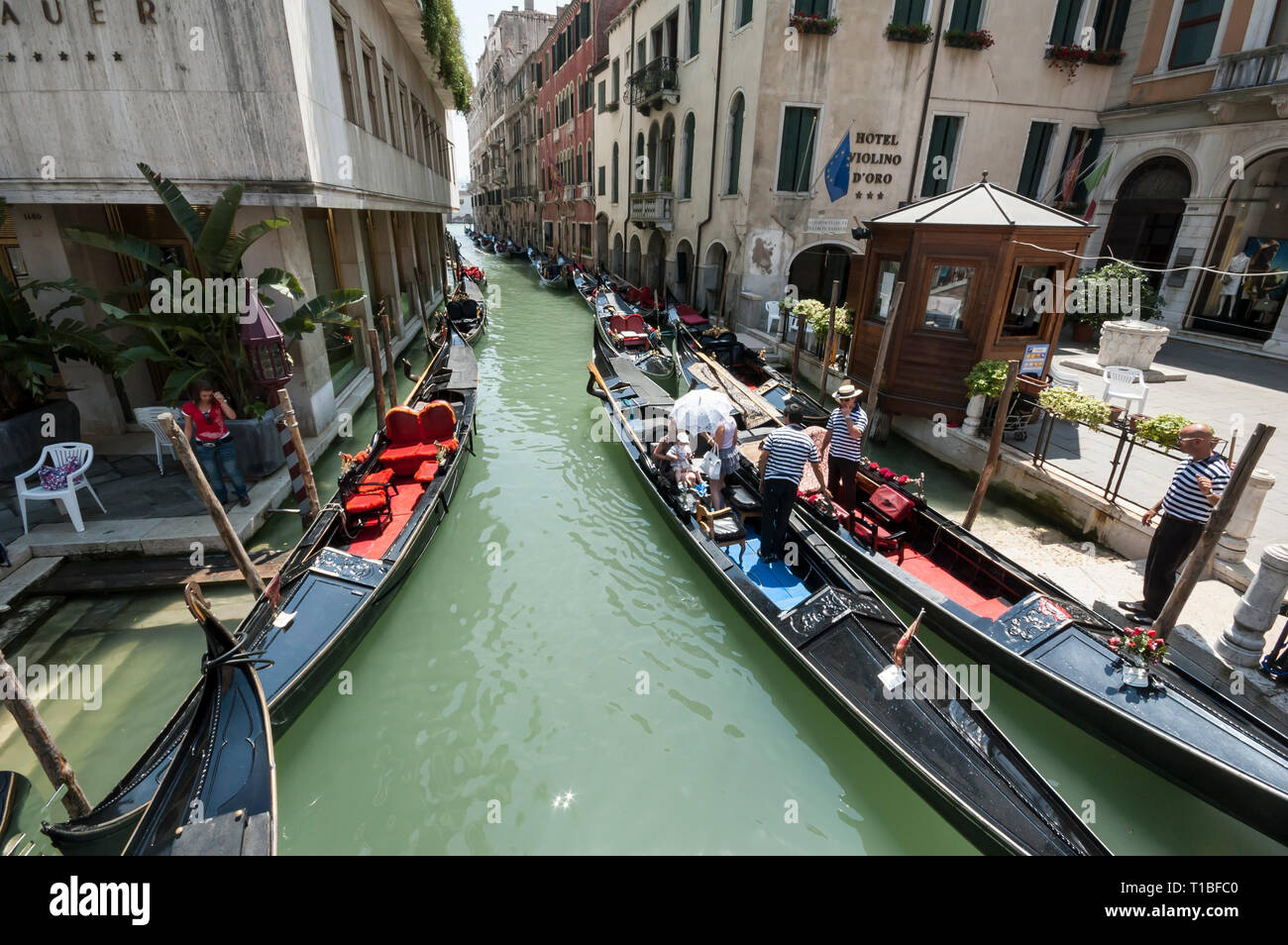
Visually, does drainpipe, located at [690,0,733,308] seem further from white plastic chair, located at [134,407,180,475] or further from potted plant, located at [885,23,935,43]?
white plastic chair, located at [134,407,180,475]

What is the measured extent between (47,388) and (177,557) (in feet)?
12.6

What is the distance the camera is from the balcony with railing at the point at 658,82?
18.7 m

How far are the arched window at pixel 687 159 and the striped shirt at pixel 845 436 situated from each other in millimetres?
14979

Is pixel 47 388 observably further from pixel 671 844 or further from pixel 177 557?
pixel 671 844

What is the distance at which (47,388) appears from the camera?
765 centimetres

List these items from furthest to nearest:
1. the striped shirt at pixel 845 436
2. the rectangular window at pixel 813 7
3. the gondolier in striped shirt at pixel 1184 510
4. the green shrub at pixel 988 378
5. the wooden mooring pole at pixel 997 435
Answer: the rectangular window at pixel 813 7
the green shrub at pixel 988 378
the wooden mooring pole at pixel 997 435
the striped shirt at pixel 845 436
the gondolier in striped shirt at pixel 1184 510

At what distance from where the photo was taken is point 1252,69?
467 inches

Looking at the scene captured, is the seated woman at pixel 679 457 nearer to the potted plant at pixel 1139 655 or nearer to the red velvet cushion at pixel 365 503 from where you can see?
Result: the red velvet cushion at pixel 365 503

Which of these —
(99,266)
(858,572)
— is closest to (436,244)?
(99,266)

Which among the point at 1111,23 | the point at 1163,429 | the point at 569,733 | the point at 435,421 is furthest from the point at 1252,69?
the point at 569,733

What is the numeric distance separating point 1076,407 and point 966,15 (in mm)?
13055

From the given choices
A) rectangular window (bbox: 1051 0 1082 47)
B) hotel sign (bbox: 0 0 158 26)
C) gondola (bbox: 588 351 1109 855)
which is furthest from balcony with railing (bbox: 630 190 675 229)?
gondola (bbox: 588 351 1109 855)

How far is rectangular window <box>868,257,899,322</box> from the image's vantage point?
30.1ft

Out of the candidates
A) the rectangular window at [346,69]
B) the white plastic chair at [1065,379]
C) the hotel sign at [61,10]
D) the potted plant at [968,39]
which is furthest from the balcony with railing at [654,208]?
the hotel sign at [61,10]
